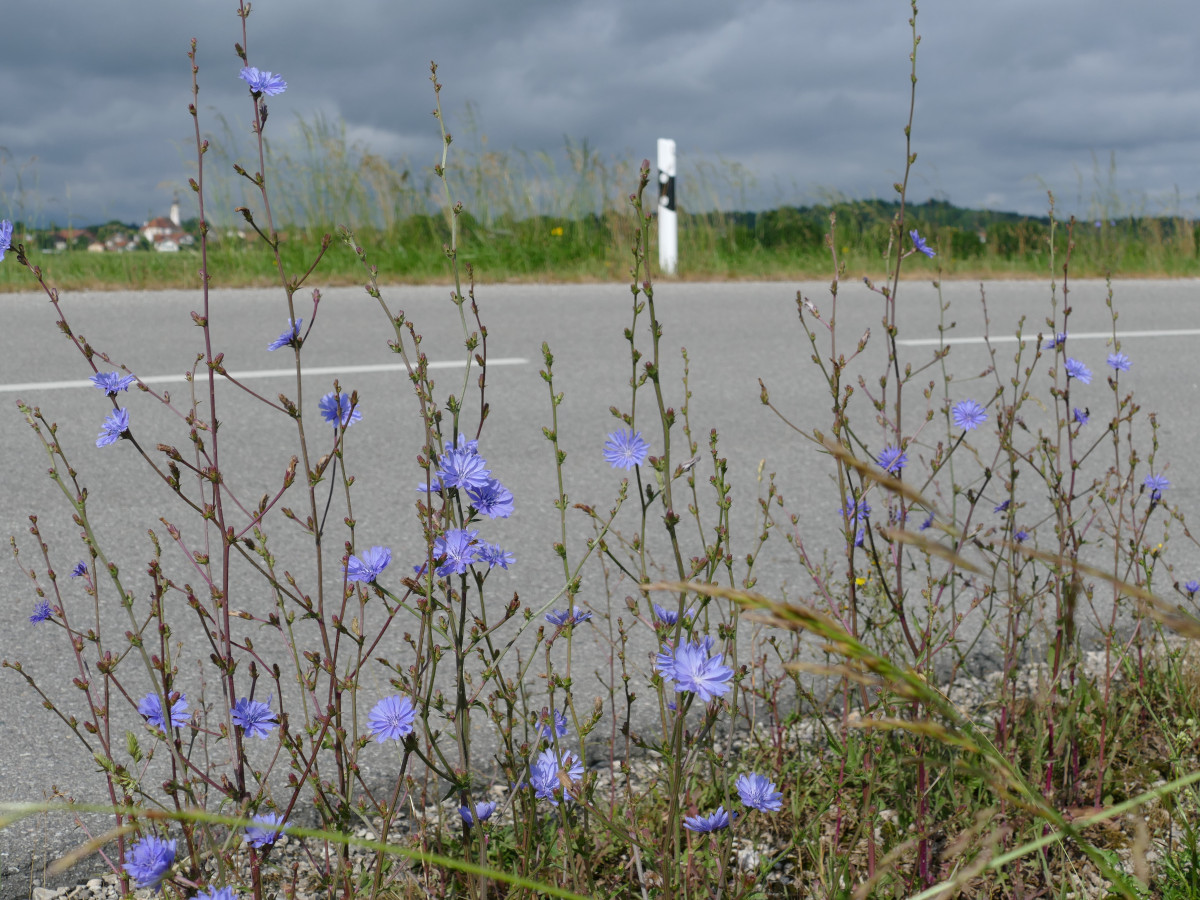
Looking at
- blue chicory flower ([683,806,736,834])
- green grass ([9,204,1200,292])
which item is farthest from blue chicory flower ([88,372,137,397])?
green grass ([9,204,1200,292])

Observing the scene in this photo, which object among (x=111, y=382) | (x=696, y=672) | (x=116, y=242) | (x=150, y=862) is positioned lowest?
(x=150, y=862)

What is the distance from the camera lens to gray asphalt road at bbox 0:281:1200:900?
295 cm

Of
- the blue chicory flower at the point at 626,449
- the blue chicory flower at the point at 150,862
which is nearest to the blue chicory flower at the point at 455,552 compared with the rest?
the blue chicory flower at the point at 626,449

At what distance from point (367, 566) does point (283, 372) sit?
178 inches

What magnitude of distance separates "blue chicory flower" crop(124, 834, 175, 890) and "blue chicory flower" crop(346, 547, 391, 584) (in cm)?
43

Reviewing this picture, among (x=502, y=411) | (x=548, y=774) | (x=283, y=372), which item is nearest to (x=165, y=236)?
(x=283, y=372)

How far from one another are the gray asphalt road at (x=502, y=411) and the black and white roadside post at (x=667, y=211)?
93cm

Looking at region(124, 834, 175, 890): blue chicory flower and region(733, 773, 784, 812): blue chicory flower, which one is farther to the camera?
region(733, 773, 784, 812): blue chicory flower

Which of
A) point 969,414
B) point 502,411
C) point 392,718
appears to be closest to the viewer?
point 392,718

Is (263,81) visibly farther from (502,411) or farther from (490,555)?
(502,411)

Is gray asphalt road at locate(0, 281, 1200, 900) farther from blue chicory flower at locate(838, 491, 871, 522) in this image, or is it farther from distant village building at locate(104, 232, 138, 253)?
distant village building at locate(104, 232, 138, 253)

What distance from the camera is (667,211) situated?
964 cm

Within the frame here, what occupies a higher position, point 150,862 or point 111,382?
point 111,382

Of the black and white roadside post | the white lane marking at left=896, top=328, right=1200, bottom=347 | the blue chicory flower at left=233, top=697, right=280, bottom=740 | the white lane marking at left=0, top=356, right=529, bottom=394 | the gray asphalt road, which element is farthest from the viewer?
the black and white roadside post
